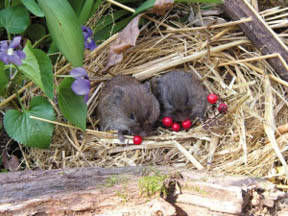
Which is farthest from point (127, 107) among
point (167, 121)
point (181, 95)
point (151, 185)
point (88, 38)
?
point (151, 185)

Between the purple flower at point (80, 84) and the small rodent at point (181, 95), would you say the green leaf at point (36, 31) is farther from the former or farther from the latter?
the small rodent at point (181, 95)

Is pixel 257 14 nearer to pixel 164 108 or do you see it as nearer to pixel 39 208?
pixel 164 108

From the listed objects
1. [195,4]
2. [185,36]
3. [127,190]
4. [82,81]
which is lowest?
[127,190]

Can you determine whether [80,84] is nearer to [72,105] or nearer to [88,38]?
[72,105]

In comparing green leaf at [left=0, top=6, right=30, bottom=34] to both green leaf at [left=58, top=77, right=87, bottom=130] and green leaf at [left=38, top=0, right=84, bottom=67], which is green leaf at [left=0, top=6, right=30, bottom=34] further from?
green leaf at [left=58, top=77, right=87, bottom=130]

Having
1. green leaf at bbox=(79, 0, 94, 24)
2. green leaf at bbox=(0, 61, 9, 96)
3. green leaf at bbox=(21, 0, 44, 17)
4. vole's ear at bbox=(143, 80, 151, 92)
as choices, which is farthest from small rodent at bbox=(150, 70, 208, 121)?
green leaf at bbox=(0, 61, 9, 96)

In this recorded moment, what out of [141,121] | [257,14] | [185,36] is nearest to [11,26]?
[141,121]

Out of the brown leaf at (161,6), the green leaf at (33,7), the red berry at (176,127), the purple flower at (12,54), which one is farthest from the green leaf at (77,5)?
the red berry at (176,127)
